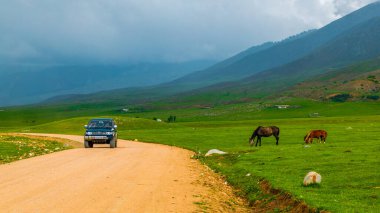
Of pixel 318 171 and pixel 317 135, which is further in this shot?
pixel 317 135

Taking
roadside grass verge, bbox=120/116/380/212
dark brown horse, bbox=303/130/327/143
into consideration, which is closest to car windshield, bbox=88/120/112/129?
roadside grass verge, bbox=120/116/380/212

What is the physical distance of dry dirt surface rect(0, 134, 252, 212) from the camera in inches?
675

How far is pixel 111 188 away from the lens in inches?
827

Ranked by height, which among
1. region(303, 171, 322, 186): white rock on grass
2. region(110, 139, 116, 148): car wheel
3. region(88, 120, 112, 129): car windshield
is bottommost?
region(110, 139, 116, 148): car wheel

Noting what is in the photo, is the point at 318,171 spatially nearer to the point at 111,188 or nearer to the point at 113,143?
the point at 111,188

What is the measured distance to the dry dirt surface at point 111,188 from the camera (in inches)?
675

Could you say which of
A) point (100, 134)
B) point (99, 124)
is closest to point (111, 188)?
point (100, 134)

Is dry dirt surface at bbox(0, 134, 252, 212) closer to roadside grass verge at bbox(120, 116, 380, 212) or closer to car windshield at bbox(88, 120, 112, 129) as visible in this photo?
roadside grass verge at bbox(120, 116, 380, 212)

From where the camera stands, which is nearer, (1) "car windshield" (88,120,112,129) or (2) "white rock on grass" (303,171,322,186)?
(2) "white rock on grass" (303,171,322,186)

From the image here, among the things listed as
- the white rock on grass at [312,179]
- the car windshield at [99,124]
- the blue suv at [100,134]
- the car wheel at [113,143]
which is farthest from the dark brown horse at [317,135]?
the white rock on grass at [312,179]

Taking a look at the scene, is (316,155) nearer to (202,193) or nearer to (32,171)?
(202,193)

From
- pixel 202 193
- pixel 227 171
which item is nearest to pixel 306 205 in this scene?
pixel 202 193

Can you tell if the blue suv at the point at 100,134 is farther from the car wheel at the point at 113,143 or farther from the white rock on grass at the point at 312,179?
the white rock on grass at the point at 312,179

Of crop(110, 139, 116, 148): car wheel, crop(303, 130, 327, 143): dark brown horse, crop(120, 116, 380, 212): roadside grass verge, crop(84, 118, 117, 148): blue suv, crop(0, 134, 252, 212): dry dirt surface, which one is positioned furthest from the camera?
crop(303, 130, 327, 143): dark brown horse
